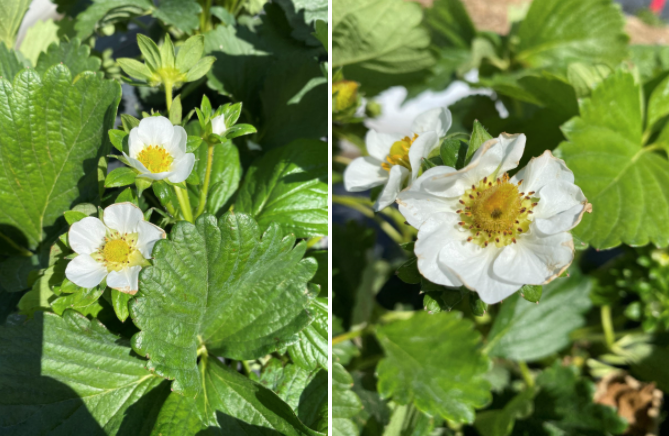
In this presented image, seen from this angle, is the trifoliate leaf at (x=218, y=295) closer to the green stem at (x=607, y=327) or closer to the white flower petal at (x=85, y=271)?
the white flower petal at (x=85, y=271)

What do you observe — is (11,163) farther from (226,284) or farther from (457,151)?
(457,151)

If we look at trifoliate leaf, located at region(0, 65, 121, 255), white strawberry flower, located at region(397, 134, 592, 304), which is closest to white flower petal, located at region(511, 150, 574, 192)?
white strawberry flower, located at region(397, 134, 592, 304)

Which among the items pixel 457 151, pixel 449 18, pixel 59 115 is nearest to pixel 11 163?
pixel 59 115

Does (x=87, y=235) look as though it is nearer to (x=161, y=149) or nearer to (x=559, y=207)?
(x=161, y=149)

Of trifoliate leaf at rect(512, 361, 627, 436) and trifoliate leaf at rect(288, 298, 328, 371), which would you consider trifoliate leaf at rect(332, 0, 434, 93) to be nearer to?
trifoliate leaf at rect(288, 298, 328, 371)

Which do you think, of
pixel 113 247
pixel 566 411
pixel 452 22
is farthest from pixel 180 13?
pixel 566 411

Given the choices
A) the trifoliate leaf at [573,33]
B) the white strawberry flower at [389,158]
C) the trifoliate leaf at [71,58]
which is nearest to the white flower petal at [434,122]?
the white strawberry flower at [389,158]

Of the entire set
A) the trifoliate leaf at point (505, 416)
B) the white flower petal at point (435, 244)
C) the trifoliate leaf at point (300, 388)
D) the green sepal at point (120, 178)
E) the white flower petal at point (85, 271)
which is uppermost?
the green sepal at point (120, 178)
